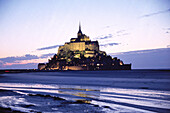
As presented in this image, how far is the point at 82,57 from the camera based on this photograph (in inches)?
6526

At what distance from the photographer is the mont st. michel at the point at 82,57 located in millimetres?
168625

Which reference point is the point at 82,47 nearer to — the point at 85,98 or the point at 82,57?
the point at 82,57

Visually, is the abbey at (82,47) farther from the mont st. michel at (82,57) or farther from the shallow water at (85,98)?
the shallow water at (85,98)

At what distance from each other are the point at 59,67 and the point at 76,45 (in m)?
24.6

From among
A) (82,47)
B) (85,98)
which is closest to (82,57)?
(82,47)

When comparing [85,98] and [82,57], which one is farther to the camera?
[82,57]

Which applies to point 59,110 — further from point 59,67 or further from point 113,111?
point 59,67

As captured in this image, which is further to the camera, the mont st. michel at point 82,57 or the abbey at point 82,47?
the abbey at point 82,47

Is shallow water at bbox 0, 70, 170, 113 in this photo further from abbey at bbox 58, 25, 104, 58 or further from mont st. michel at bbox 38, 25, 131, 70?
abbey at bbox 58, 25, 104, 58

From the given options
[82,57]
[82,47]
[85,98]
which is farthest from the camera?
[82,47]

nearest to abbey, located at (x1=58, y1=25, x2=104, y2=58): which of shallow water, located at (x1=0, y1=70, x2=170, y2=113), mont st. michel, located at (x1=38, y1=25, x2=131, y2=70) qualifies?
mont st. michel, located at (x1=38, y1=25, x2=131, y2=70)

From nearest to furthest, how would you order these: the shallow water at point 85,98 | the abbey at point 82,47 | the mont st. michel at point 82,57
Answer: the shallow water at point 85,98, the mont st. michel at point 82,57, the abbey at point 82,47

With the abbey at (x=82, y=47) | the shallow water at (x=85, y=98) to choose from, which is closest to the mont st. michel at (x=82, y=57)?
the abbey at (x=82, y=47)

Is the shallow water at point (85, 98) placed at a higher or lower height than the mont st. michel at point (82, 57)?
lower
